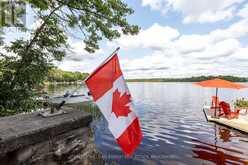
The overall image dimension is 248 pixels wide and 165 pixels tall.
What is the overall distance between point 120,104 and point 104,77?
0.48 m

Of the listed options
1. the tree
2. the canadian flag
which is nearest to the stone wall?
the canadian flag

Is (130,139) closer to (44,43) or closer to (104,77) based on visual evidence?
(104,77)

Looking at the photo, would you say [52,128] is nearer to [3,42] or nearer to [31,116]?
[31,116]

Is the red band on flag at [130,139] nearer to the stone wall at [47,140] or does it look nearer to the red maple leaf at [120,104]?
the red maple leaf at [120,104]

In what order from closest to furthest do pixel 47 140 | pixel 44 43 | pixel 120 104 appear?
pixel 47 140, pixel 120 104, pixel 44 43

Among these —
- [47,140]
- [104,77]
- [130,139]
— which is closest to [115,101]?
[104,77]

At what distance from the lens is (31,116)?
2.39m

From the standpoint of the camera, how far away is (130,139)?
290cm

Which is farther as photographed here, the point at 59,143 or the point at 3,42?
the point at 3,42

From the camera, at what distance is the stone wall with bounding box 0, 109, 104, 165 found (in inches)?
71.4

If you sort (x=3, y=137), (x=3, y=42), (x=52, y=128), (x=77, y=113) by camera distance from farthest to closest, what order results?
(x=3, y=42) < (x=77, y=113) < (x=52, y=128) < (x=3, y=137)

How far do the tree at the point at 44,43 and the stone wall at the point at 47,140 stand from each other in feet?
16.7

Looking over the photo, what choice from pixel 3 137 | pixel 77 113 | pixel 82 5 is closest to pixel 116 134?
pixel 77 113

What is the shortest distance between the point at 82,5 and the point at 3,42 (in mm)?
3320
